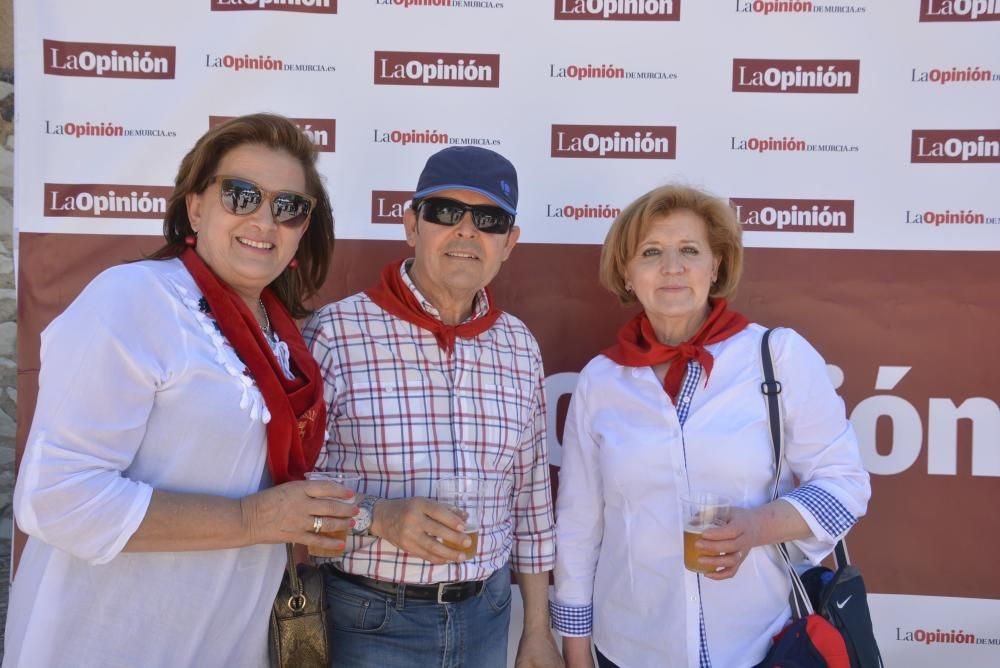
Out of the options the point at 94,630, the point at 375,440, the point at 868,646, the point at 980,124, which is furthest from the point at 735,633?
the point at 980,124

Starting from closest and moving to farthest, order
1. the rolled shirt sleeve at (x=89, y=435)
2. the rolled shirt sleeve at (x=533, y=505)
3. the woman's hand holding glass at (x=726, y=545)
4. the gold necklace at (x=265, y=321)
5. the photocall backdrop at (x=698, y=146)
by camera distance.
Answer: the rolled shirt sleeve at (x=89, y=435)
the woman's hand holding glass at (x=726, y=545)
the gold necklace at (x=265, y=321)
the rolled shirt sleeve at (x=533, y=505)
the photocall backdrop at (x=698, y=146)

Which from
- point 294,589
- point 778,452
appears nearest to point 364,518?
point 294,589

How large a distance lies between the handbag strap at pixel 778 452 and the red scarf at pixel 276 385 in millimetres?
1262

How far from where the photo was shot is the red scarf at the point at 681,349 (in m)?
2.27

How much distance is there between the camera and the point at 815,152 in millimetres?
3059

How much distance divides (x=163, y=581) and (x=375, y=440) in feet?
2.20

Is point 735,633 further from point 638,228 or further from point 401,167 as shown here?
point 401,167

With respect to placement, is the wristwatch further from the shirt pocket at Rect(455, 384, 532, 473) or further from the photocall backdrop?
the photocall backdrop

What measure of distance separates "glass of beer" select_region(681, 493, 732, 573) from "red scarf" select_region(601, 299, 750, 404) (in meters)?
0.39

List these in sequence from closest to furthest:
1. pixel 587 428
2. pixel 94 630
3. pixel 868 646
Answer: pixel 94 630
pixel 868 646
pixel 587 428

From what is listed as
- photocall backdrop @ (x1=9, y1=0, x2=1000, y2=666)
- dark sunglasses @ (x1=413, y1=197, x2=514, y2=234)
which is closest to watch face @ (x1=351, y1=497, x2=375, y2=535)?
dark sunglasses @ (x1=413, y1=197, x2=514, y2=234)

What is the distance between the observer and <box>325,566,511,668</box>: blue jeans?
209cm

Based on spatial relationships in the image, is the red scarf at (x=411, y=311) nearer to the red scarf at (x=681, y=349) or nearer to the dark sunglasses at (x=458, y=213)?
the dark sunglasses at (x=458, y=213)

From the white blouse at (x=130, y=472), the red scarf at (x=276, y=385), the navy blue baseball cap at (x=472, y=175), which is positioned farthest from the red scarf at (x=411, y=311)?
the white blouse at (x=130, y=472)
